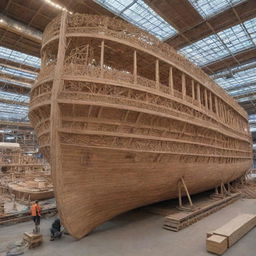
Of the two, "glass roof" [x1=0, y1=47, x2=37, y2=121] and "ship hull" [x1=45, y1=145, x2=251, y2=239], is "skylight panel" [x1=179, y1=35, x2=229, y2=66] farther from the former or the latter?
"glass roof" [x1=0, y1=47, x2=37, y2=121]

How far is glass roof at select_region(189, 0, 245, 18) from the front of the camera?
11352mm

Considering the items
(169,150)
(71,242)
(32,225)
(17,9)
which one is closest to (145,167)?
(169,150)

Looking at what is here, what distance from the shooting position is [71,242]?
681cm

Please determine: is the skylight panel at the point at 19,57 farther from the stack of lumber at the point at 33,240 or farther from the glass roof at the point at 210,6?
the stack of lumber at the point at 33,240

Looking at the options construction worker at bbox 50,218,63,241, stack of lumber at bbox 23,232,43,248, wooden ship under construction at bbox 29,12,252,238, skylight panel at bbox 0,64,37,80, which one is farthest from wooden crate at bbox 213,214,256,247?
skylight panel at bbox 0,64,37,80

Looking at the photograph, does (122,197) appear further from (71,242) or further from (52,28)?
(52,28)

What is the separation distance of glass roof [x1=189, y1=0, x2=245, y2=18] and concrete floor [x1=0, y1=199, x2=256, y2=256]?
35.2ft

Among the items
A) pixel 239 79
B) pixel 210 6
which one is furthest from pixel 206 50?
pixel 239 79

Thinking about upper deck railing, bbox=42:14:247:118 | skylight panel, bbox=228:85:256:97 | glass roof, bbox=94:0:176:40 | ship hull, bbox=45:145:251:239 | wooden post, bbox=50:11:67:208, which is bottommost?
ship hull, bbox=45:145:251:239

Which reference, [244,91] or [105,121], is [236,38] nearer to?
[244,91]

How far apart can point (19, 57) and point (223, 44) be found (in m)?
15.0

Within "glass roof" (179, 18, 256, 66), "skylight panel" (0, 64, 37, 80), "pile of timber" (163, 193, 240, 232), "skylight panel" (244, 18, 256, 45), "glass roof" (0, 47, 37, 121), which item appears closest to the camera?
"pile of timber" (163, 193, 240, 232)

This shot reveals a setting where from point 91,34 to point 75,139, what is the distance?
10.8 ft

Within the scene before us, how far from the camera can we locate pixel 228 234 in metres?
6.59
